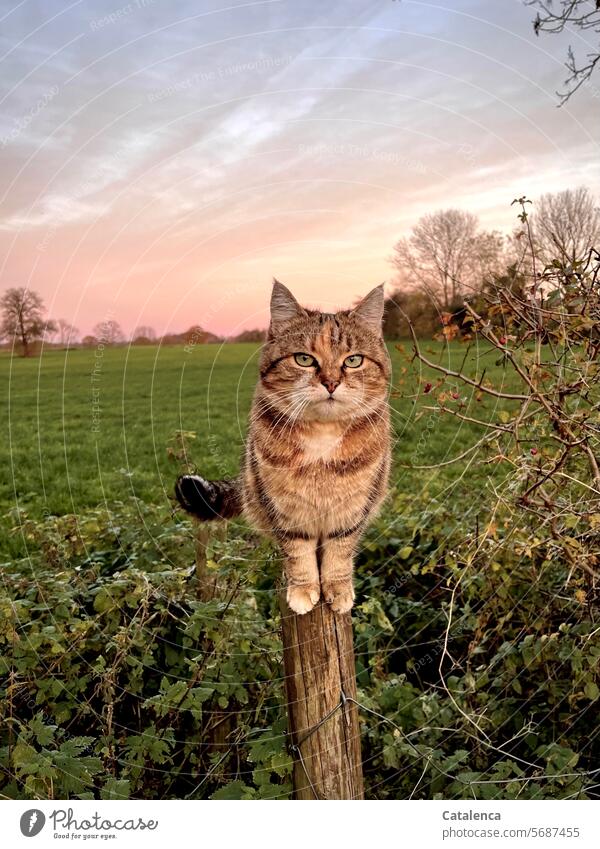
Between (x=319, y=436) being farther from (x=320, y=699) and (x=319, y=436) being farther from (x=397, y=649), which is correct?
(x=397, y=649)

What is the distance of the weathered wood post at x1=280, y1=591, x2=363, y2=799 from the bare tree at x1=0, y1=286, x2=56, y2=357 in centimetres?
130

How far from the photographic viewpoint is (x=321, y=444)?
205cm

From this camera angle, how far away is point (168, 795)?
100 inches

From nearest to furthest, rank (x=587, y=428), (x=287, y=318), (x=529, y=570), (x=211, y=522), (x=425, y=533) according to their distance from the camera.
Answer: (x=287, y=318) < (x=587, y=428) < (x=211, y=522) < (x=529, y=570) < (x=425, y=533)

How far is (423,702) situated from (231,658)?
74 cm

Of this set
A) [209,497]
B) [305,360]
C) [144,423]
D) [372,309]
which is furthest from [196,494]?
[144,423]

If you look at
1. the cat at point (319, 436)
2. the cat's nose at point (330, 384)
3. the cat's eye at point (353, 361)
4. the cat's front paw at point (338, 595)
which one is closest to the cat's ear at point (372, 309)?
the cat at point (319, 436)

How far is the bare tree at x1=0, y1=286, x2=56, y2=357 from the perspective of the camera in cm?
249

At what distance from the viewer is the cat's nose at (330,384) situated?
193 cm

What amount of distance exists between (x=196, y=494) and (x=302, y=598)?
63cm

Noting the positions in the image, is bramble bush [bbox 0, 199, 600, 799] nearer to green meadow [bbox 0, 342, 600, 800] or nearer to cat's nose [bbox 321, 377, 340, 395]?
green meadow [bbox 0, 342, 600, 800]

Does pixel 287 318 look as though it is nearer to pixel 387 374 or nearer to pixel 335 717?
pixel 387 374

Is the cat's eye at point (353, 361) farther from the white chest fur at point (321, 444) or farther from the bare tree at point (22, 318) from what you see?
the bare tree at point (22, 318)

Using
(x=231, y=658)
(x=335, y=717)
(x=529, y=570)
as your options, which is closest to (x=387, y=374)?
(x=335, y=717)
